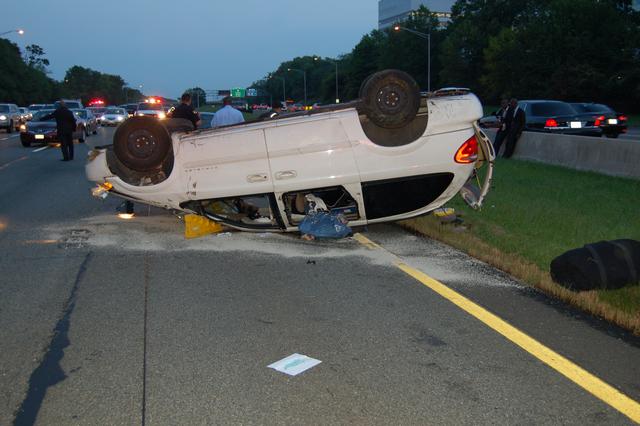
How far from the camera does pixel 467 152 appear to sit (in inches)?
303

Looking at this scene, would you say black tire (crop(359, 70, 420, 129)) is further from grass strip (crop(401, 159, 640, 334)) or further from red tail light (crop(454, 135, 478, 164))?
grass strip (crop(401, 159, 640, 334))

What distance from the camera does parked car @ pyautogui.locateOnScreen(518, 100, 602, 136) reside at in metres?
19.5

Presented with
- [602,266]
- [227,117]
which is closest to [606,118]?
[227,117]

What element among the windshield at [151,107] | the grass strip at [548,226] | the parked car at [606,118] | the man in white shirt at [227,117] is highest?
the windshield at [151,107]

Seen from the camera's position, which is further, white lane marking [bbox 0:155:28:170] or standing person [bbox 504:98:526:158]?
white lane marking [bbox 0:155:28:170]

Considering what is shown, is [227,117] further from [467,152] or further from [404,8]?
[404,8]

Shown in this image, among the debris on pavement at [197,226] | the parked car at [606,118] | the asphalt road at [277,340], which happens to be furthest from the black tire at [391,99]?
the parked car at [606,118]

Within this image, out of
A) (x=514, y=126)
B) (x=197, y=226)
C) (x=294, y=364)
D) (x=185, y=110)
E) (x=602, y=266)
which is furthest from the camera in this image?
(x=514, y=126)

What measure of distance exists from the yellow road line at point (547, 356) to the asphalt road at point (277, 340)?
2.5 inches

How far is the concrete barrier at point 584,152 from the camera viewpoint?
13.0 meters

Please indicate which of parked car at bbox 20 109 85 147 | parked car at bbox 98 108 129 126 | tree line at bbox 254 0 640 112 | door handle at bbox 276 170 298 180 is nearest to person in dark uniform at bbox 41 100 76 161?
parked car at bbox 20 109 85 147

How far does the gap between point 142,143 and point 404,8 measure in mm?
171176

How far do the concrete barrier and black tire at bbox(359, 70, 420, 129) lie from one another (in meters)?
7.18

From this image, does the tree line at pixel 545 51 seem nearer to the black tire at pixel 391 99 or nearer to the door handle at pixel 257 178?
the black tire at pixel 391 99
